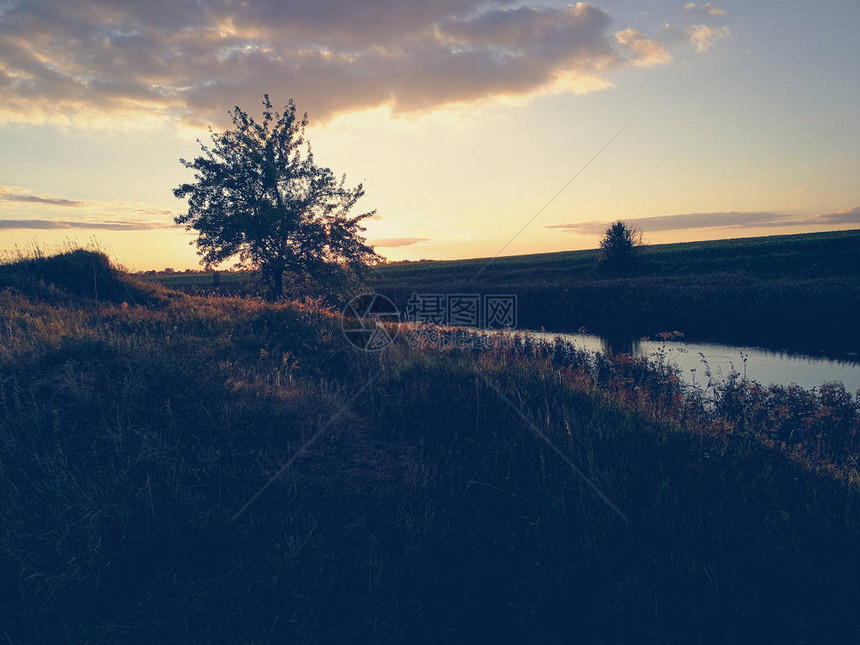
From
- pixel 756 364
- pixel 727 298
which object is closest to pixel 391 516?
pixel 756 364

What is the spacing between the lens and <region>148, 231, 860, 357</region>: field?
72.5 feet

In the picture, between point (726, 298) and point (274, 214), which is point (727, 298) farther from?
point (274, 214)

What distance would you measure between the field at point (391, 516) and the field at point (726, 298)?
1685 centimetres

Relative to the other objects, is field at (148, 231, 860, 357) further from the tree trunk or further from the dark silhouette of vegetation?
the tree trunk

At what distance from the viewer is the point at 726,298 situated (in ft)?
84.2

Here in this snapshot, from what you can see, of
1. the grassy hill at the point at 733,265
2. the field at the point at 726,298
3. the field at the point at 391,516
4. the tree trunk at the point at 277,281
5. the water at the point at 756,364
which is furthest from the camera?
the grassy hill at the point at 733,265

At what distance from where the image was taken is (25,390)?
601 cm

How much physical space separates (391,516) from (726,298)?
26978 mm

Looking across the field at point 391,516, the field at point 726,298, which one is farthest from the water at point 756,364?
the field at point 391,516

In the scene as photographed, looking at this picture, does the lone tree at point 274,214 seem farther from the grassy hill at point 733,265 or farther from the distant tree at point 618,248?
the distant tree at point 618,248

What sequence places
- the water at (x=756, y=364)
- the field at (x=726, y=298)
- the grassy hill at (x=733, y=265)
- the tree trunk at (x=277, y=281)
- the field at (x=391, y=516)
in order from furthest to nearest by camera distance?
the grassy hill at (x=733, y=265) → the field at (x=726, y=298) → the tree trunk at (x=277, y=281) → the water at (x=756, y=364) → the field at (x=391, y=516)

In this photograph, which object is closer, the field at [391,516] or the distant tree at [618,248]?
the field at [391,516]

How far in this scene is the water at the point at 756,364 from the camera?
13.9 metres

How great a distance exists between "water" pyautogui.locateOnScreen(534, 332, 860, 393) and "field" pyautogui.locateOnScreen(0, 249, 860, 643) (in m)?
7.42
